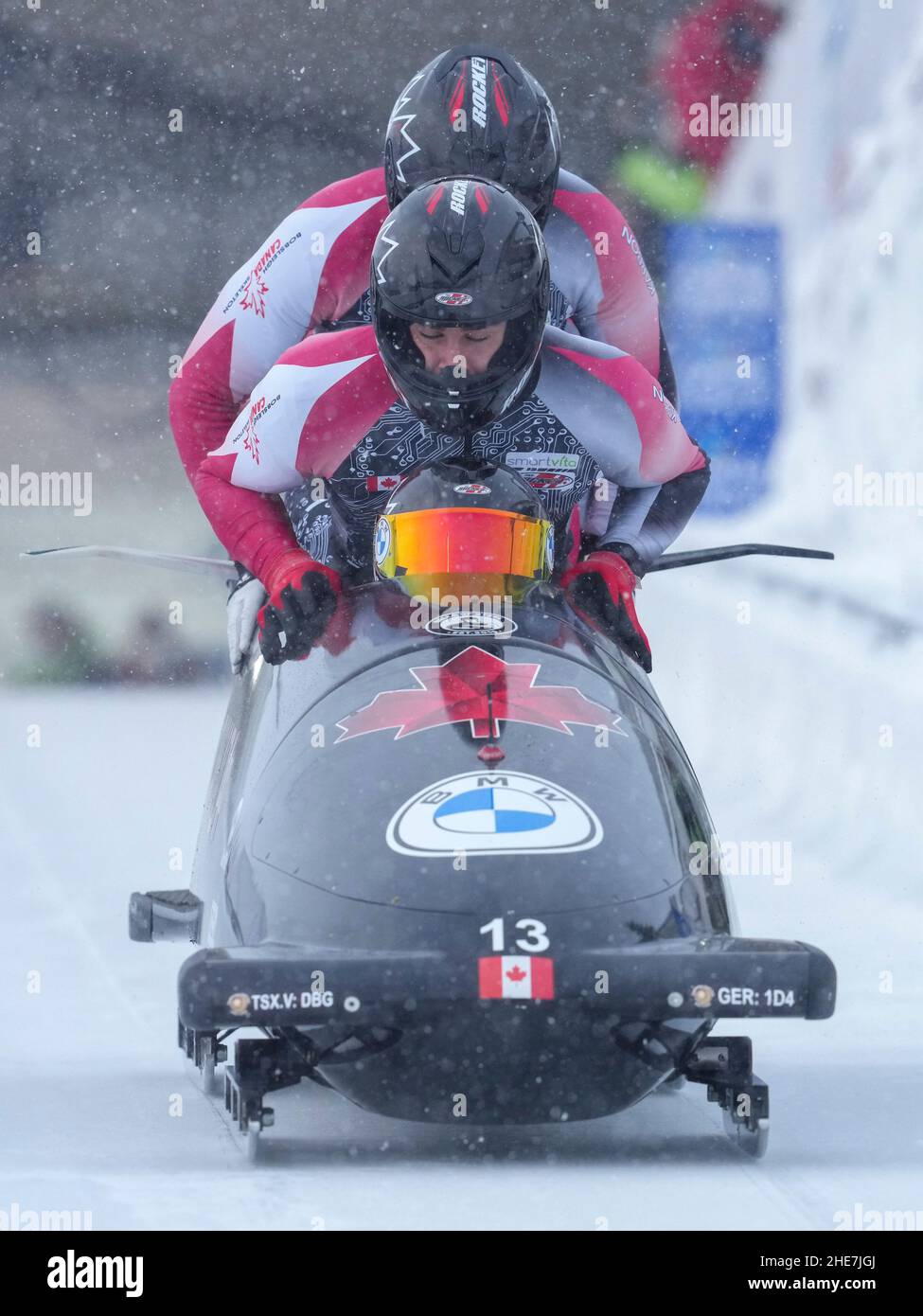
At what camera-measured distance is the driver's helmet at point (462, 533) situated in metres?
2.99

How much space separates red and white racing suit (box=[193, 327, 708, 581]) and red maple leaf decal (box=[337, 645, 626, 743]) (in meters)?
0.58

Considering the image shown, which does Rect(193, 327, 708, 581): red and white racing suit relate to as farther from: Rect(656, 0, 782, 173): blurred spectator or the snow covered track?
Rect(656, 0, 782, 173): blurred spectator

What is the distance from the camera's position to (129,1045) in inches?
131

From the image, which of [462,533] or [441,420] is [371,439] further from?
[462,533]

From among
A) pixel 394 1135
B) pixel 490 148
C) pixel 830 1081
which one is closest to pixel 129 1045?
pixel 394 1135

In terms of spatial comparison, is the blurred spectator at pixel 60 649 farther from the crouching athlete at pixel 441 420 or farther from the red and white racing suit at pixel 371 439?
the red and white racing suit at pixel 371 439

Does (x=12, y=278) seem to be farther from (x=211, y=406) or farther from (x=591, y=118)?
(x=211, y=406)

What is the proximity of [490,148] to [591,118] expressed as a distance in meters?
6.26

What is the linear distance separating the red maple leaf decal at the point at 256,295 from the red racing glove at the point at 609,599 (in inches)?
47.4

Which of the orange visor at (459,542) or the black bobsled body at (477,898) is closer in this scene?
the black bobsled body at (477,898)

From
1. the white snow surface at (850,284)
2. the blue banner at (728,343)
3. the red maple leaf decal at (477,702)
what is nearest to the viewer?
the red maple leaf decal at (477,702)
